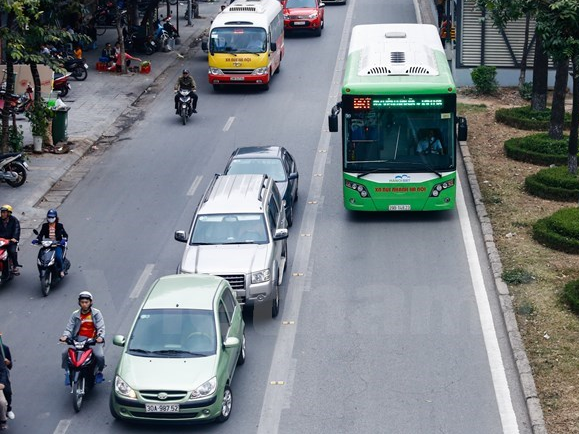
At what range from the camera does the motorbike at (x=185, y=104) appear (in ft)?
113

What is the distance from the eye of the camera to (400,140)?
24578 mm

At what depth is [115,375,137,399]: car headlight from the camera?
15.6 m

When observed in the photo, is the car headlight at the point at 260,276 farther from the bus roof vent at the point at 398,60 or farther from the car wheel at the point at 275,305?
the bus roof vent at the point at 398,60

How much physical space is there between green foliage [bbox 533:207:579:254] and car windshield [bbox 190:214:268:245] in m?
6.04

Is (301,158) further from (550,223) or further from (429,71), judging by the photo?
(550,223)

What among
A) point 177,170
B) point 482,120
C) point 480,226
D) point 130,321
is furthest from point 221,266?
point 482,120

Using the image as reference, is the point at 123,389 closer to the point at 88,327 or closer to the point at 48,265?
the point at 88,327

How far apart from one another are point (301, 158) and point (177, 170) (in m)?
3.32

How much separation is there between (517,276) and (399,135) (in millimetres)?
4523

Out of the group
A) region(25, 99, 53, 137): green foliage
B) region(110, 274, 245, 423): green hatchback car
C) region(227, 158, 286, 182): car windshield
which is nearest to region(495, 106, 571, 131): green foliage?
region(227, 158, 286, 182): car windshield

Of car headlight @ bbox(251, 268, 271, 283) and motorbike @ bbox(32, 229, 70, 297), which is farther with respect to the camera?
motorbike @ bbox(32, 229, 70, 297)

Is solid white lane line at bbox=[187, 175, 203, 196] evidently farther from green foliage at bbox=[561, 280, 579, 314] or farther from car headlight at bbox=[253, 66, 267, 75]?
green foliage at bbox=[561, 280, 579, 314]

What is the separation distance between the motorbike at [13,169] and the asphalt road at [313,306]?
1422 mm

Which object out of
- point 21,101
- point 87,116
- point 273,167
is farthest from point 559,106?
point 21,101
